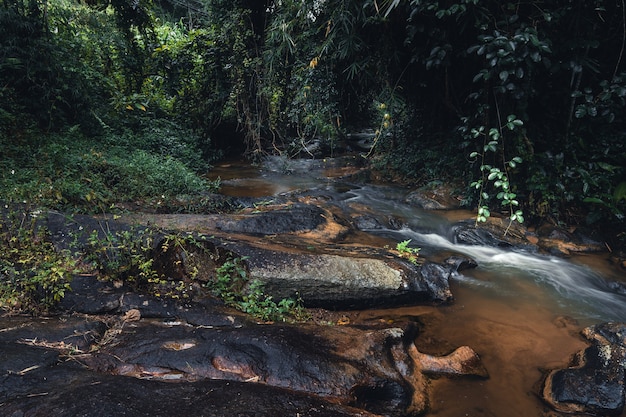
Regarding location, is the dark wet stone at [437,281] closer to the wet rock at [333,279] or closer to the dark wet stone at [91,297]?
the wet rock at [333,279]

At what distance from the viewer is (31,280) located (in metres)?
2.72

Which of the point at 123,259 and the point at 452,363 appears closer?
the point at 452,363

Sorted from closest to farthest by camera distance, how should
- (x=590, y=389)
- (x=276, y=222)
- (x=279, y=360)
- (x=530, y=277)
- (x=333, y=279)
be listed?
(x=279, y=360)
(x=590, y=389)
(x=333, y=279)
(x=530, y=277)
(x=276, y=222)

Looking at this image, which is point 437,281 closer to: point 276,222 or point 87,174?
point 276,222

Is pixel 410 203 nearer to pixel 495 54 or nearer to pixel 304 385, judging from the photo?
pixel 495 54

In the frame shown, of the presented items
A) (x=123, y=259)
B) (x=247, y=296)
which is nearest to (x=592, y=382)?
(x=247, y=296)

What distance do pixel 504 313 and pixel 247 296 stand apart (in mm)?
2751

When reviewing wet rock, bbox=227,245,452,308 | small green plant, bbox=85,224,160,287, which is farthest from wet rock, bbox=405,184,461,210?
small green plant, bbox=85,224,160,287

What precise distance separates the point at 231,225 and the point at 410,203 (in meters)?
3.94

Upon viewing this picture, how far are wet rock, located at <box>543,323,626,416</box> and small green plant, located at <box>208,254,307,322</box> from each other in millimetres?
2070

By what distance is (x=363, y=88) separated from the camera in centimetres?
800

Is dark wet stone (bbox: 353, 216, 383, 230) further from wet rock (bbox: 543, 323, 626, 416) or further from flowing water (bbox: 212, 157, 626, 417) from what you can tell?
wet rock (bbox: 543, 323, 626, 416)

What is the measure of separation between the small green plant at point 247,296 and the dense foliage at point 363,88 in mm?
2465

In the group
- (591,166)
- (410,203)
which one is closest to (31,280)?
(410,203)
